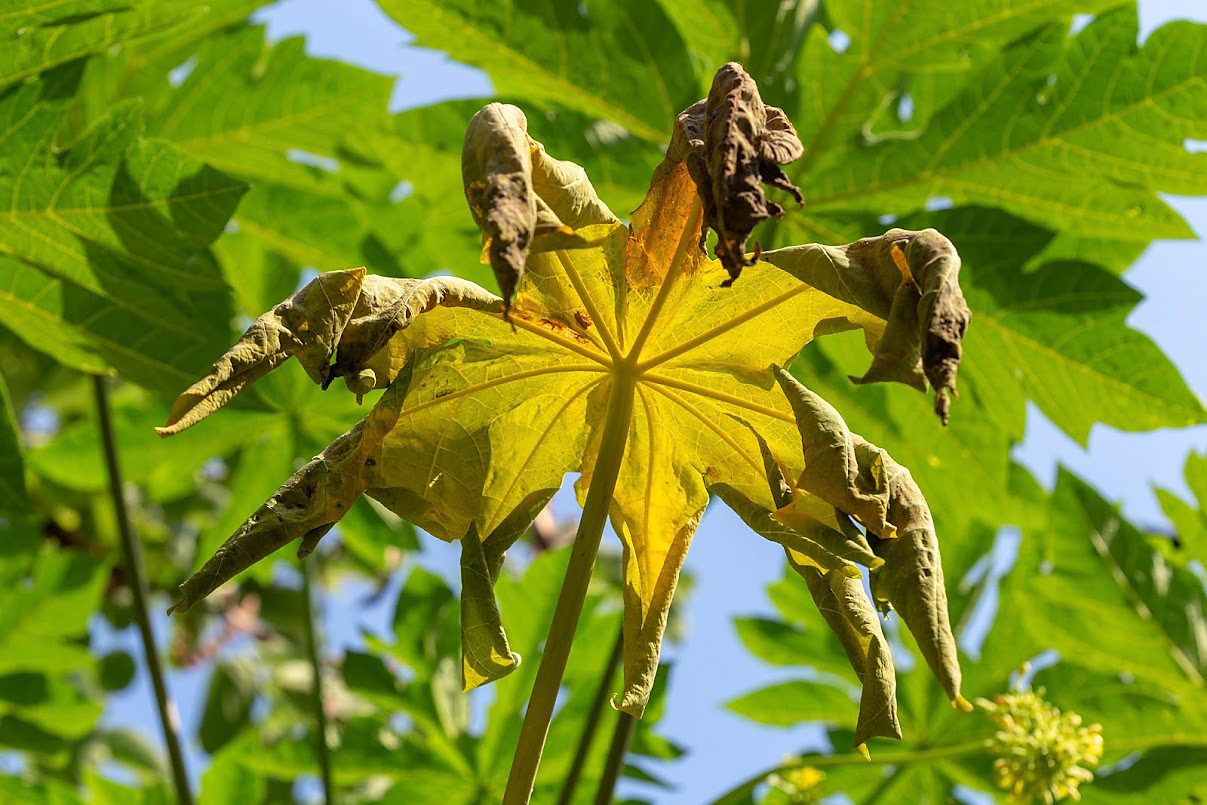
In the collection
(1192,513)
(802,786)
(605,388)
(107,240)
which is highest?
(1192,513)

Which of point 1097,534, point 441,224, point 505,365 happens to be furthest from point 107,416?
point 1097,534

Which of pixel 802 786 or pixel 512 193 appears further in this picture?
pixel 802 786

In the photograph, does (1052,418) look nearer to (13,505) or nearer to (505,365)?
(505,365)

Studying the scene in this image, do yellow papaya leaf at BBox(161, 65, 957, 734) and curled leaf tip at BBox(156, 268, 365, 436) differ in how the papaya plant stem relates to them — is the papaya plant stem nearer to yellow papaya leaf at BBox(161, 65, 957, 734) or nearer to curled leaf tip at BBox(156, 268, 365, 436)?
yellow papaya leaf at BBox(161, 65, 957, 734)

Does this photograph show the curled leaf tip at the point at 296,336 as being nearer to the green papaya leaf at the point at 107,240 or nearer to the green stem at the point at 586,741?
the green papaya leaf at the point at 107,240

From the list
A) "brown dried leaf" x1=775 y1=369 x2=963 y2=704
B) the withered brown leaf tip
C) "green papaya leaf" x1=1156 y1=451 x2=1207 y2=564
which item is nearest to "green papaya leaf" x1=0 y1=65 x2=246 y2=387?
the withered brown leaf tip

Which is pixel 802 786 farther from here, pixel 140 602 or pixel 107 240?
pixel 107 240

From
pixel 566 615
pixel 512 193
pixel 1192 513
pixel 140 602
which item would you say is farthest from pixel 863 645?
pixel 1192 513
